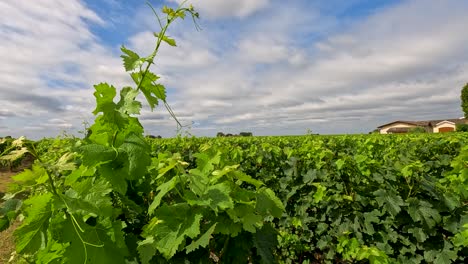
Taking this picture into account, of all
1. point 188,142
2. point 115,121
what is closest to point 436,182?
point 115,121

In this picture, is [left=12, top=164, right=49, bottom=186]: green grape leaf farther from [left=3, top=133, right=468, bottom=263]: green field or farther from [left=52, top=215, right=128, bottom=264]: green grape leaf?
[left=52, top=215, right=128, bottom=264]: green grape leaf

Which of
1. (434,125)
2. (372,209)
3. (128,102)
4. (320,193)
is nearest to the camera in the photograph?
(128,102)

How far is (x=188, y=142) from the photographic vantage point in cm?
989

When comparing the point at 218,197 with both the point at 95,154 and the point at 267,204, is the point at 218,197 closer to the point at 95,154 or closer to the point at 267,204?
the point at 267,204

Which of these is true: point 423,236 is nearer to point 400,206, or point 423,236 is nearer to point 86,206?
point 400,206

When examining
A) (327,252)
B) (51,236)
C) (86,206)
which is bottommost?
(327,252)

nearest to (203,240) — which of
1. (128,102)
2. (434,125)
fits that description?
(128,102)

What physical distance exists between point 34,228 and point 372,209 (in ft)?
13.0

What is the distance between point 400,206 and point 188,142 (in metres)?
6.83

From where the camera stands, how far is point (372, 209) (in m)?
4.37

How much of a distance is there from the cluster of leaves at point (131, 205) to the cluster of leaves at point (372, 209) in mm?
1029

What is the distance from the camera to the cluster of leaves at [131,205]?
1438 millimetres

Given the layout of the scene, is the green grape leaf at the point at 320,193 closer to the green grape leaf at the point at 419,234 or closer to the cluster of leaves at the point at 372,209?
the cluster of leaves at the point at 372,209

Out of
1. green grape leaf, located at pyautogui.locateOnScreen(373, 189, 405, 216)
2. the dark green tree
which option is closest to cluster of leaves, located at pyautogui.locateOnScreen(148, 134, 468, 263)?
green grape leaf, located at pyautogui.locateOnScreen(373, 189, 405, 216)
